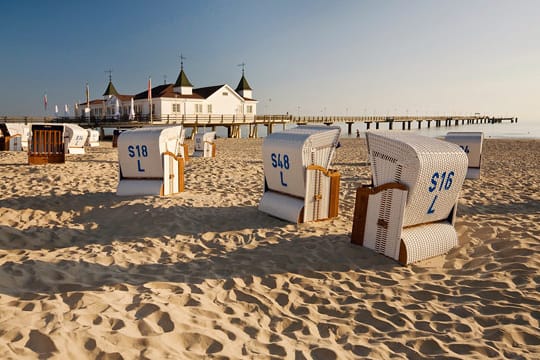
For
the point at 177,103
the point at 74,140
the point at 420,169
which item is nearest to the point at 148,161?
the point at 420,169

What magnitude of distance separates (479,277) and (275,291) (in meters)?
2.40

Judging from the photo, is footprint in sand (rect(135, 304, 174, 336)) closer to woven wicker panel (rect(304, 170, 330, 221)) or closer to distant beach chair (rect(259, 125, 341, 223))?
distant beach chair (rect(259, 125, 341, 223))

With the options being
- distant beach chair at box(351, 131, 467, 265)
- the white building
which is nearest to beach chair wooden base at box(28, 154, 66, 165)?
distant beach chair at box(351, 131, 467, 265)

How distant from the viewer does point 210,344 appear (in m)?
2.92

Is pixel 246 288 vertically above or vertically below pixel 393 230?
below

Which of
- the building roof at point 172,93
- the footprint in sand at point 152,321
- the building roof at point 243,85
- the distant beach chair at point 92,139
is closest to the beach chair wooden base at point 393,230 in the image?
the footprint in sand at point 152,321

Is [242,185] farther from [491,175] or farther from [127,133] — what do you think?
[491,175]

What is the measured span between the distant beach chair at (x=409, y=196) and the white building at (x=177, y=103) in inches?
1392

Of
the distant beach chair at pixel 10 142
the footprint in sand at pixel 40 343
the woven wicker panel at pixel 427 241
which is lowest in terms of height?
the footprint in sand at pixel 40 343

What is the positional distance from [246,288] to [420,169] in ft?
8.13

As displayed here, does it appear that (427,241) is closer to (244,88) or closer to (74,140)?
(74,140)

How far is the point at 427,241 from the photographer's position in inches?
188

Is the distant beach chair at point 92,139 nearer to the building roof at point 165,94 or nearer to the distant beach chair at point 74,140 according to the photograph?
the distant beach chair at point 74,140

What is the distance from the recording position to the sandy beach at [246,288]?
9.53 ft
